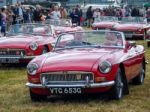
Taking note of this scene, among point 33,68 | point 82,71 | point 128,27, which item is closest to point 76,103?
point 82,71

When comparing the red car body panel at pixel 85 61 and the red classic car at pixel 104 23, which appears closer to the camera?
the red car body panel at pixel 85 61

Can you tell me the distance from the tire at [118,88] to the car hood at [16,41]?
18.0 feet

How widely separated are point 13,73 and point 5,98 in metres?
3.90

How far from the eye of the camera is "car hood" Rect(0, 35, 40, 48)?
1425 centimetres

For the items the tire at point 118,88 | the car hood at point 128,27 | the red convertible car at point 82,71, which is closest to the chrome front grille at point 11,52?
the red convertible car at point 82,71

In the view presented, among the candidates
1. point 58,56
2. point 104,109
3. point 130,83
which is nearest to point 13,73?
point 130,83

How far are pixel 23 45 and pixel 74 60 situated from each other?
5.49m

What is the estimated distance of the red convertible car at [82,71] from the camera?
28.3 feet

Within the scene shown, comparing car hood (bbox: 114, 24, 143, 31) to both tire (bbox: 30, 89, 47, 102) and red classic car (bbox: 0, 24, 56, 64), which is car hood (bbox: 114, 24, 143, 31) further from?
tire (bbox: 30, 89, 47, 102)

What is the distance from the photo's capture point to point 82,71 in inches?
339

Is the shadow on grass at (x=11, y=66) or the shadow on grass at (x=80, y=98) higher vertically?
the shadow on grass at (x=80, y=98)

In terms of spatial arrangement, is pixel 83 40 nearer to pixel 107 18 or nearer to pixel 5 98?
pixel 5 98

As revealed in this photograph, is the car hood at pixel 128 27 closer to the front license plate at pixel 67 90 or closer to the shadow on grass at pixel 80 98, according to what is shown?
the shadow on grass at pixel 80 98

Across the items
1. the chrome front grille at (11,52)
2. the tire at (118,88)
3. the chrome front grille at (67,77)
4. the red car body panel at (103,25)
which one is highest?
the chrome front grille at (67,77)
